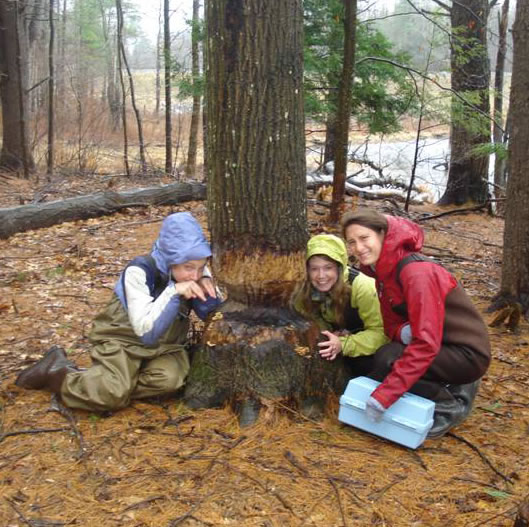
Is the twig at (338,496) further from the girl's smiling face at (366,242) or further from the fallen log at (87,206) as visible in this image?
the fallen log at (87,206)

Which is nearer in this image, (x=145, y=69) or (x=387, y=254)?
(x=387, y=254)

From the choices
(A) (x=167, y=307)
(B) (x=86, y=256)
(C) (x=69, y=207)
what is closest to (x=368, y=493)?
(A) (x=167, y=307)

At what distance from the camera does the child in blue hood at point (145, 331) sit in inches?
132

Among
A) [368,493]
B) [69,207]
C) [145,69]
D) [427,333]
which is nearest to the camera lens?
[368,493]

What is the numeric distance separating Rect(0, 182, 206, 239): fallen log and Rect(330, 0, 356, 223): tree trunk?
9.56 ft

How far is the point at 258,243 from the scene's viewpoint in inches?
134

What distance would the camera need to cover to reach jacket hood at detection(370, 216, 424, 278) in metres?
3.15

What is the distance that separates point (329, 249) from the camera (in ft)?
11.6

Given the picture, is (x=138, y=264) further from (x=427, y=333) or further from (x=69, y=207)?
(x=69, y=207)

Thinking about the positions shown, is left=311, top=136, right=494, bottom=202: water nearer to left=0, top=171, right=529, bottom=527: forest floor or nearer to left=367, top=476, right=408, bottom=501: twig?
left=0, top=171, right=529, bottom=527: forest floor

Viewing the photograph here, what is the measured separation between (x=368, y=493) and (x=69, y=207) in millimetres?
7017

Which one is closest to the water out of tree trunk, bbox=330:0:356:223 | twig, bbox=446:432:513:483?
tree trunk, bbox=330:0:356:223

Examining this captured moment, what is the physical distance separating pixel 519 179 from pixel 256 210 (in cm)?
277

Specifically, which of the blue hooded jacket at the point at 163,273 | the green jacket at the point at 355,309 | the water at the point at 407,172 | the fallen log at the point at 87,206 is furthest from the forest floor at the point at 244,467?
the water at the point at 407,172
